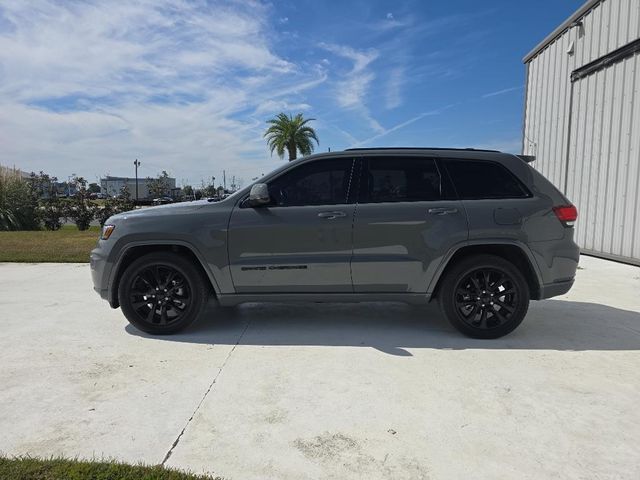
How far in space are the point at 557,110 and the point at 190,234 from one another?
1043 centimetres

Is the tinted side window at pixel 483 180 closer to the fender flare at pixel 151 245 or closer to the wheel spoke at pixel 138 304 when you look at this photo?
Result: the fender flare at pixel 151 245

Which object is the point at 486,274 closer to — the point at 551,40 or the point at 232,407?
the point at 232,407

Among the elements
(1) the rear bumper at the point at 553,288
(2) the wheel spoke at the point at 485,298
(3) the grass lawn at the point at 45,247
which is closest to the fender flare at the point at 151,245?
(2) the wheel spoke at the point at 485,298

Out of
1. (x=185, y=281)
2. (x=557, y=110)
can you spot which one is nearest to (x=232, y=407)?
(x=185, y=281)

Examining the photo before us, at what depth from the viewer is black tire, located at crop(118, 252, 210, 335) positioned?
174 inches

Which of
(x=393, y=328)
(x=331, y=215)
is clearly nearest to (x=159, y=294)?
(x=331, y=215)

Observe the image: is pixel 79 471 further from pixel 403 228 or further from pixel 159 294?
pixel 403 228

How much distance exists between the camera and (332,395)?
3252 mm

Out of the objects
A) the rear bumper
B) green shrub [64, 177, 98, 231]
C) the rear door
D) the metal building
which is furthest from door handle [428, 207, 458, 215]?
green shrub [64, 177, 98, 231]

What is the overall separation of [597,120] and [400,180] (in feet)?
24.5

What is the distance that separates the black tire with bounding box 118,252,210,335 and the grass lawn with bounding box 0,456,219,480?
209 cm

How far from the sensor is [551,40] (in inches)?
454

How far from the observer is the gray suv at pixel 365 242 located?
4277 mm

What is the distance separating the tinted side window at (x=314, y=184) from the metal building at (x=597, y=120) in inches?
267
